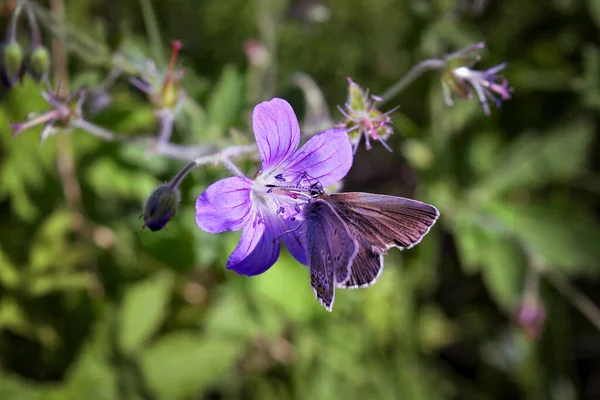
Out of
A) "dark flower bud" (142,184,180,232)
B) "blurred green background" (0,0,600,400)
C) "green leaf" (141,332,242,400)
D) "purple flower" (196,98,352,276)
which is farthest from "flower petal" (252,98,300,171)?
"green leaf" (141,332,242,400)

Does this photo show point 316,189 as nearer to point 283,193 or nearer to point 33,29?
point 283,193

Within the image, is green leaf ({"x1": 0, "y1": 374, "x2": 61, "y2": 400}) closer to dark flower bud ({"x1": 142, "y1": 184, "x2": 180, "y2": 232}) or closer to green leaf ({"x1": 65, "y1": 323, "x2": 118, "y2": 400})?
green leaf ({"x1": 65, "y1": 323, "x2": 118, "y2": 400})

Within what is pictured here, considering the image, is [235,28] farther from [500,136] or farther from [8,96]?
[500,136]

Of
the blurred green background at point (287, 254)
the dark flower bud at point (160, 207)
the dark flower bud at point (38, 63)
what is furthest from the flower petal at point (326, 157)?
the dark flower bud at point (38, 63)

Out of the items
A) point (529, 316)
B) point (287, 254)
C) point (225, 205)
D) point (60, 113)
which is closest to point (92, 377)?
point (287, 254)

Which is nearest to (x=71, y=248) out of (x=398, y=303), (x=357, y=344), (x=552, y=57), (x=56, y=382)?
(x=56, y=382)
